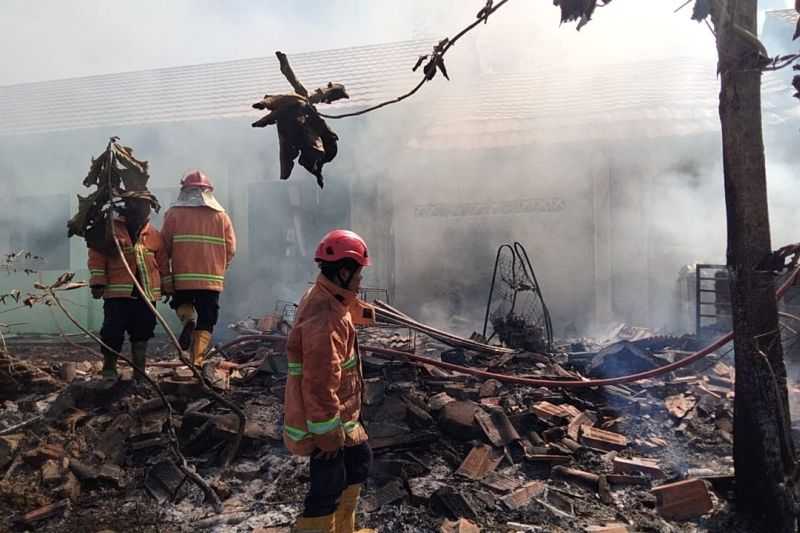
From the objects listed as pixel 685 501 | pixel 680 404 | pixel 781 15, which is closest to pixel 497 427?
pixel 685 501

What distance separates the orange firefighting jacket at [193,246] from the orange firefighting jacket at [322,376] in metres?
2.41

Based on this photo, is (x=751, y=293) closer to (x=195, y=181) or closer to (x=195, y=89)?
(x=195, y=181)

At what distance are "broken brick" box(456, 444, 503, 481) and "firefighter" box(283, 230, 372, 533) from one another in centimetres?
127

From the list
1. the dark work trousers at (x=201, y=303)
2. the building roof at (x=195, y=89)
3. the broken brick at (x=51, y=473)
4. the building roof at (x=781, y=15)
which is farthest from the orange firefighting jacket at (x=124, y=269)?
the building roof at (x=781, y=15)

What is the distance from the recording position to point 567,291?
34.7 ft

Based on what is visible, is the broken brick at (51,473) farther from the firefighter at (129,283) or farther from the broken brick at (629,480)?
the broken brick at (629,480)

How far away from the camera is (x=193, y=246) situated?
478 cm

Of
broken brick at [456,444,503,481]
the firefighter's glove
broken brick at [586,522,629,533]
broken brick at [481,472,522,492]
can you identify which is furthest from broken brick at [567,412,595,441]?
the firefighter's glove

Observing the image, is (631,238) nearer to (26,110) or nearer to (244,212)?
(244,212)

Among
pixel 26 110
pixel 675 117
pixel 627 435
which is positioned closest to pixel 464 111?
pixel 675 117

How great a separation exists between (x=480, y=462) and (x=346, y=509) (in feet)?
4.30

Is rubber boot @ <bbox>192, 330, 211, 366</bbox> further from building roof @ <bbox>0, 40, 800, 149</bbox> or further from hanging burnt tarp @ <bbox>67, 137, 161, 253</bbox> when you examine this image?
building roof @ <bbox>0, 40, 800, 149</bbox>

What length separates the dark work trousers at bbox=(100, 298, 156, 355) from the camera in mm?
4621

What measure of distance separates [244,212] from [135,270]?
6.95 m
